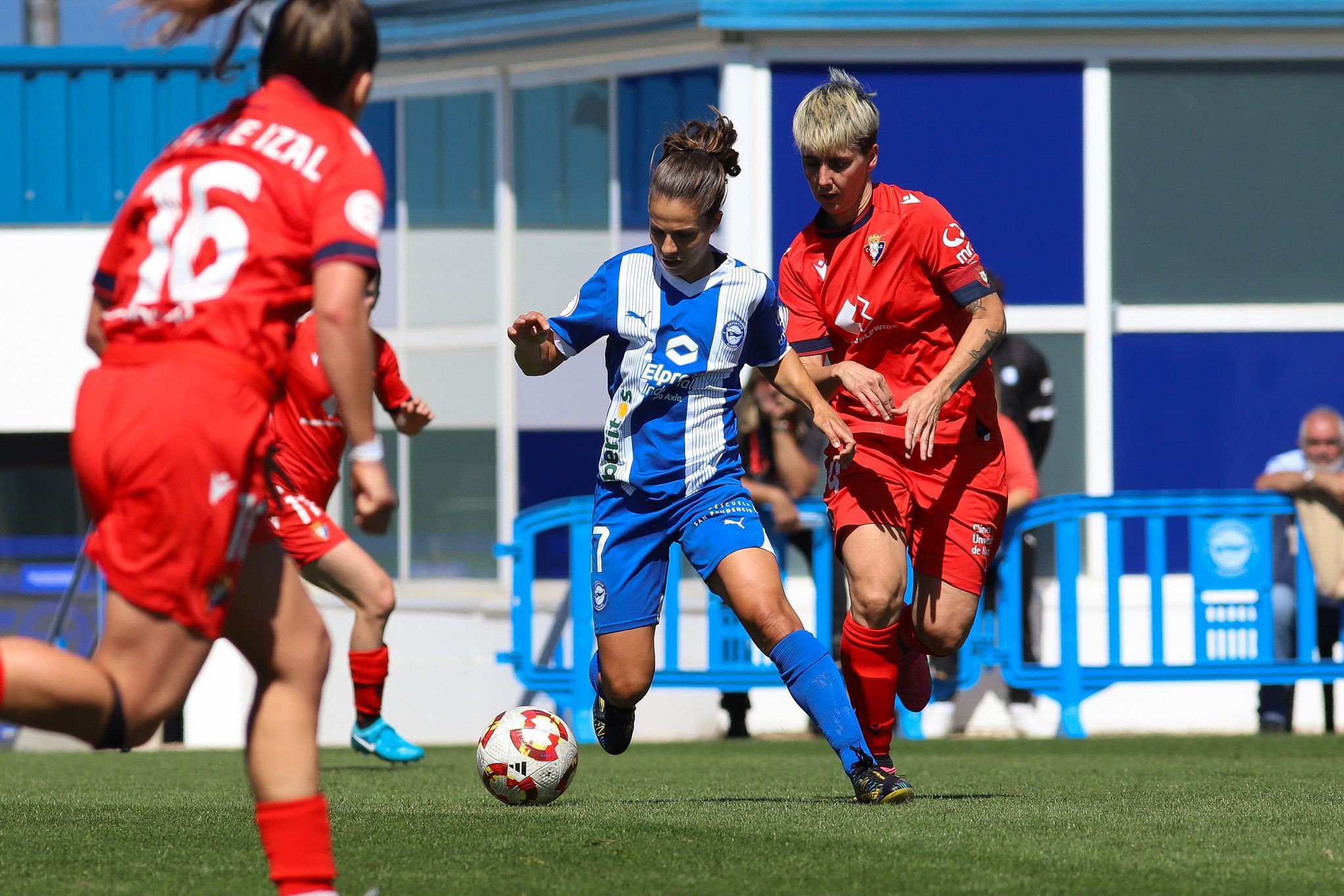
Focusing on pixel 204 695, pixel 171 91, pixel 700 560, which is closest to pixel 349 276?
pixel 700 560

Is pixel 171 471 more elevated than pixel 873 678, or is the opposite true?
pixel 171 471

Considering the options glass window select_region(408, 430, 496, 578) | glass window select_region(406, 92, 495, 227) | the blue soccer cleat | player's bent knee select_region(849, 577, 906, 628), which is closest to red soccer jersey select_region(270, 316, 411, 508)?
the blue soccer cleat

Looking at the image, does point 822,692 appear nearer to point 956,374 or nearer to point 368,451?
point 956,374

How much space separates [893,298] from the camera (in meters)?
6.12

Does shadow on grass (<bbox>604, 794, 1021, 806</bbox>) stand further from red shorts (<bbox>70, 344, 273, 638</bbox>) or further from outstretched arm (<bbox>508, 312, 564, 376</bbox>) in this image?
red shorts (<bbox>70, 344, 273, 638</bbox>)

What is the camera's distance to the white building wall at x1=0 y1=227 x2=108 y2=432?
592 inches

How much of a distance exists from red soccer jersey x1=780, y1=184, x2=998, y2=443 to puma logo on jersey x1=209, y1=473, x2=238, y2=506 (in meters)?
3.11

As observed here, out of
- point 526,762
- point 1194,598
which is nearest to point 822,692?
point 526,762

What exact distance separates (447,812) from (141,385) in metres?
2.60

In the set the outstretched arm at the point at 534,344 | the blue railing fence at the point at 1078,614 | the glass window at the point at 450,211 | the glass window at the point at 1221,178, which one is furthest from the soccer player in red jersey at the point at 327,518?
the glass window at the point at 1221,178

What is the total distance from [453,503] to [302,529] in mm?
5250

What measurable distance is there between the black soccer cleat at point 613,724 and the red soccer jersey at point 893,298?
1232 mm

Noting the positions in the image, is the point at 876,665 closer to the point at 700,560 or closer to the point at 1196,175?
the point at 700,560

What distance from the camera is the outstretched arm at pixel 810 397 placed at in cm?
559
